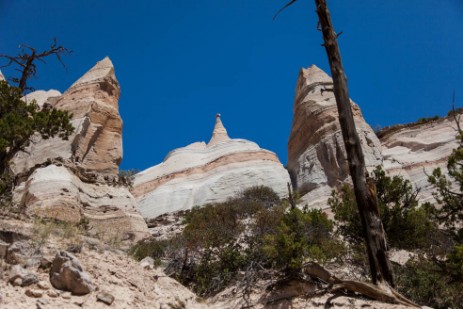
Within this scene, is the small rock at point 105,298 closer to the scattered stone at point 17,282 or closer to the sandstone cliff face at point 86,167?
the scattered stone at point 17,282

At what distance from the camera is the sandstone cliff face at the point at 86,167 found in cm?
2133

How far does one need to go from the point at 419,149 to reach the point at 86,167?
25.5 metres

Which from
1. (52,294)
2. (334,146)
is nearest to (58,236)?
(52,294)

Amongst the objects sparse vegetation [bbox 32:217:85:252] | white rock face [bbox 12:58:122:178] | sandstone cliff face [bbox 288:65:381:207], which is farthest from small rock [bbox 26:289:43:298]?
sandstone cliff face [bbox 288:65:381:207]

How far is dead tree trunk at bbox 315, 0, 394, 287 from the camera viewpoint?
6938mm

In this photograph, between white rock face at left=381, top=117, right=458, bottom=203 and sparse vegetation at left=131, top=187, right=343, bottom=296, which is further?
white rock face at left=381, top=117, right=458, bottom=203

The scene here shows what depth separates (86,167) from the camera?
28.0 metres

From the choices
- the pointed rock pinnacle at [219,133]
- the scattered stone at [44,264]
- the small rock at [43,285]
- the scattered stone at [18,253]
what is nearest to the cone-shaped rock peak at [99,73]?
the scattered stone at [18,253]

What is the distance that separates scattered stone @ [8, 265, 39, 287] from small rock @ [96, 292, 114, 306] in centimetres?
87

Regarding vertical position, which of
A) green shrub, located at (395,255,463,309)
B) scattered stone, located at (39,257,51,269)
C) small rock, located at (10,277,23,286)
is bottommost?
green shrub, located at (395,255,463,309)

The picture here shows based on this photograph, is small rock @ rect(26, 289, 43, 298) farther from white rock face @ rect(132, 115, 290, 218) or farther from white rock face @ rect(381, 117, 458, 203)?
white rock face @ rect(132, 115, 290, 218)

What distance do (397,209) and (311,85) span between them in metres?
24.6

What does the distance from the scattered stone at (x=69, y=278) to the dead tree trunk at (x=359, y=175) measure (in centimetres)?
416

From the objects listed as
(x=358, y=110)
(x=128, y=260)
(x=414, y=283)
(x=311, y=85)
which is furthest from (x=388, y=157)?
(x=128, y=260)
